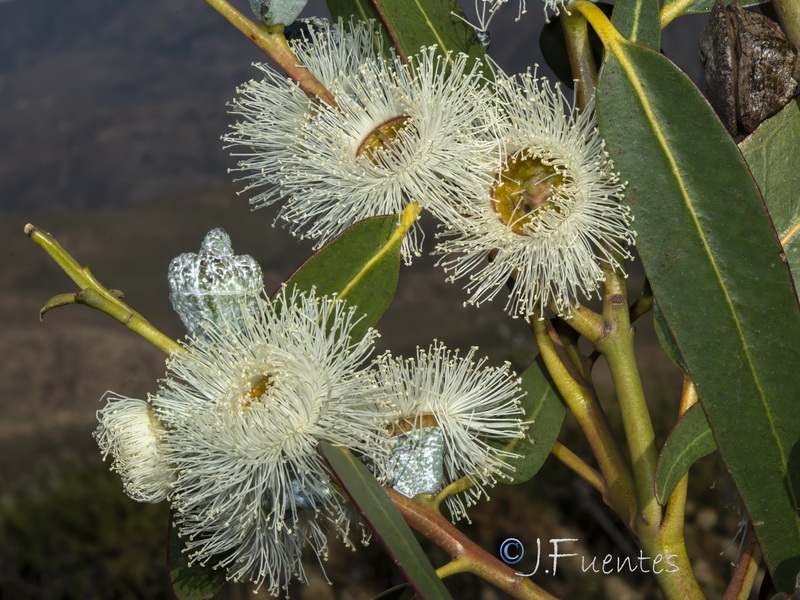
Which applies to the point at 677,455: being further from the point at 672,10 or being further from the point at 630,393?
the point at 672,10

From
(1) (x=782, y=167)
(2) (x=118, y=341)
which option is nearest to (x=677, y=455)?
(1) (x=782, y=167)

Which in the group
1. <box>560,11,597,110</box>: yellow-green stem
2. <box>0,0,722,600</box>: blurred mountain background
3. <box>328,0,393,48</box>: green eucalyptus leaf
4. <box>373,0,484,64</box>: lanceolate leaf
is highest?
Result: <box>328,0,393,48</box>: green eucalyptus leaf

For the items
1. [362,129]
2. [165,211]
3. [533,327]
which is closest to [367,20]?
[362,129]

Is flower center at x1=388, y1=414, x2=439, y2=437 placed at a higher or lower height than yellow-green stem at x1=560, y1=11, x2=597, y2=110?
lower

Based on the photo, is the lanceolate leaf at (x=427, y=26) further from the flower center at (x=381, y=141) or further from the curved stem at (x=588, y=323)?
the curved stem at (x=588, y=323)

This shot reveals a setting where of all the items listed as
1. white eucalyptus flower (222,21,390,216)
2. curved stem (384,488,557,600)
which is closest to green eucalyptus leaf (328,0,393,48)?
white eucalyptus flower (222,21,390,216)

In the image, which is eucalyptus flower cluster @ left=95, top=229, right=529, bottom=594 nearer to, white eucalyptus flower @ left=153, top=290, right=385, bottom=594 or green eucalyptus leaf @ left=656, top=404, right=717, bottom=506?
white eucalyptus flower @ left=153, top=290, right=385, bottom=594

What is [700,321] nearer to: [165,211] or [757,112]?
[757,112]
